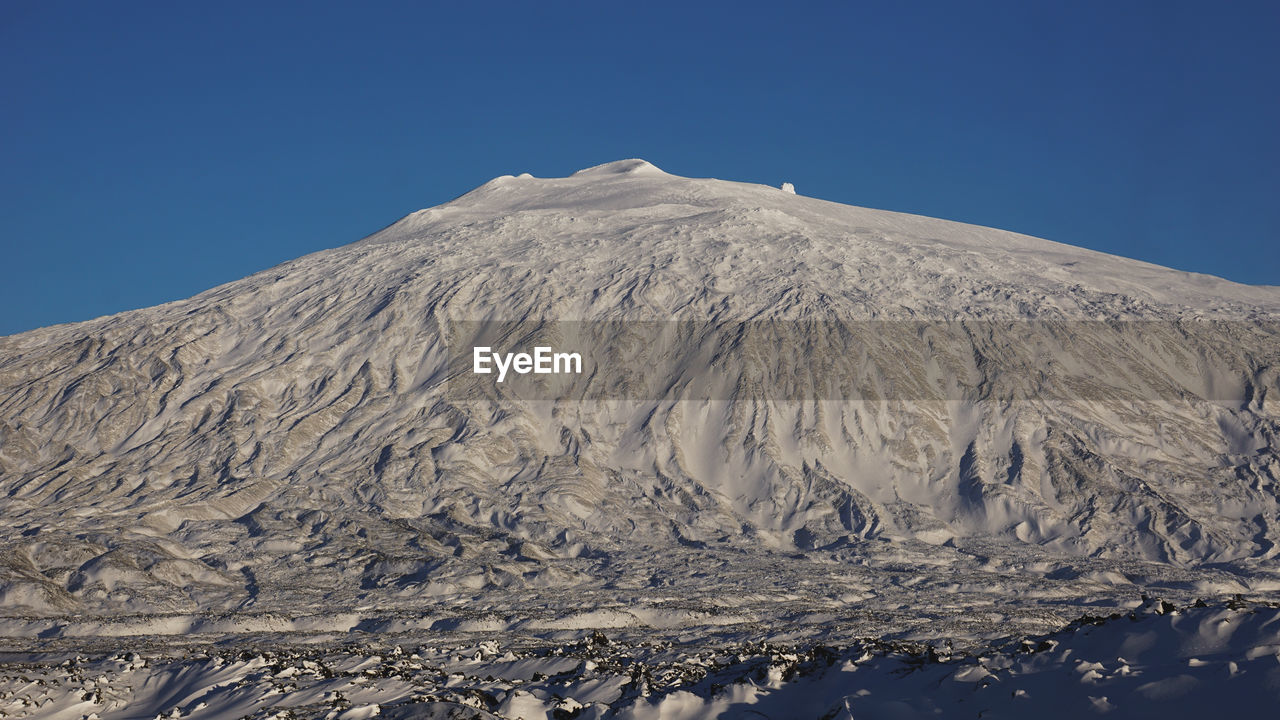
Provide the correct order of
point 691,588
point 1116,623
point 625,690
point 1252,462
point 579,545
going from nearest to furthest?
point 1116,623 < point 625,690 < point 691,588 < point 579,545 < point 1252,462

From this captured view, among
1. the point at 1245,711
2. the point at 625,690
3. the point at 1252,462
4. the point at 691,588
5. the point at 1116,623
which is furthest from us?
the point at 1252,462

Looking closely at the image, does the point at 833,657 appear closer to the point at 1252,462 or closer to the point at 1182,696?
the point at 1182,696

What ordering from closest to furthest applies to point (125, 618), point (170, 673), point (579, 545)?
1. point (170, 673)
2. point (125, 618)
3. point (579, 545)

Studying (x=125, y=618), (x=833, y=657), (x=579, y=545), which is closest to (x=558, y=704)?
(x=833, y=657)

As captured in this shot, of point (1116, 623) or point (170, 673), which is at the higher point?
point (1116, 623)

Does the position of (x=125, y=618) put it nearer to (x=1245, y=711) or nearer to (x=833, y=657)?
(x=833, y=657)

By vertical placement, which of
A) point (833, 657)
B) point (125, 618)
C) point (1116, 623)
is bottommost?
point (125, 618)

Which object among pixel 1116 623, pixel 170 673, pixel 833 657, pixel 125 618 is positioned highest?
pixel 1116 623

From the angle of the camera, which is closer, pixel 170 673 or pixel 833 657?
pixel 833 657

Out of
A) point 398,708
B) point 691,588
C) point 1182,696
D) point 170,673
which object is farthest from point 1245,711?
point 691,588
